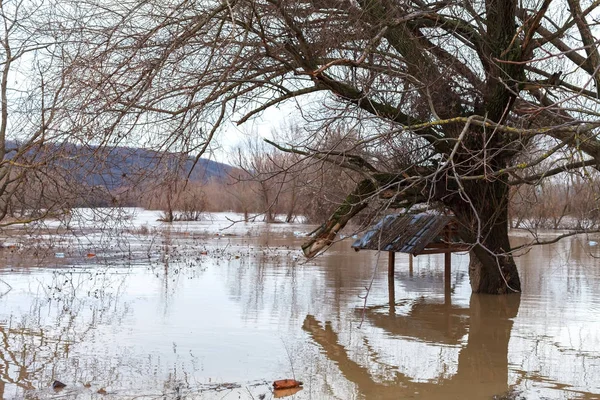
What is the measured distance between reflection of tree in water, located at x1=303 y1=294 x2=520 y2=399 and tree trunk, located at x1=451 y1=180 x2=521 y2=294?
0.40 metres

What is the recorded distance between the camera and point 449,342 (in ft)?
37.9

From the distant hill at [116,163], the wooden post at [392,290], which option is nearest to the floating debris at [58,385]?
the distant hill at [116,163]

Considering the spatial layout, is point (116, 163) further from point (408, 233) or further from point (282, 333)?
point (408, 233)

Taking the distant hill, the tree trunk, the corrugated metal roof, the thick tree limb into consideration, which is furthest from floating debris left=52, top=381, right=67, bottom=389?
the corrugated metal roof

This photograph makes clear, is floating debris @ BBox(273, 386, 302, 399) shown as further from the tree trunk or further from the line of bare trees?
the tree trunk

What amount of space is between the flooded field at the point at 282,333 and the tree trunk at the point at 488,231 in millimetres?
434

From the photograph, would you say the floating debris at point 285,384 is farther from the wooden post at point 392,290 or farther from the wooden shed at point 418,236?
the wooden shed at point 418,236

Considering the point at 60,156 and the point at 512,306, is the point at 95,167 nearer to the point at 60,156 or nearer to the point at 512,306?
the point at 60,156

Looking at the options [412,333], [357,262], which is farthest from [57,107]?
[357,262]

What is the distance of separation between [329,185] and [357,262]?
8083 mm

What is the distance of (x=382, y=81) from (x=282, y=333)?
171 inches

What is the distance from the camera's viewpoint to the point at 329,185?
52.5ft

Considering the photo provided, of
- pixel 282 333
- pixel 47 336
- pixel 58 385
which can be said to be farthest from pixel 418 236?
pixel 58 385

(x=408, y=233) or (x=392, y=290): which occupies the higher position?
(x=408, y=233)
